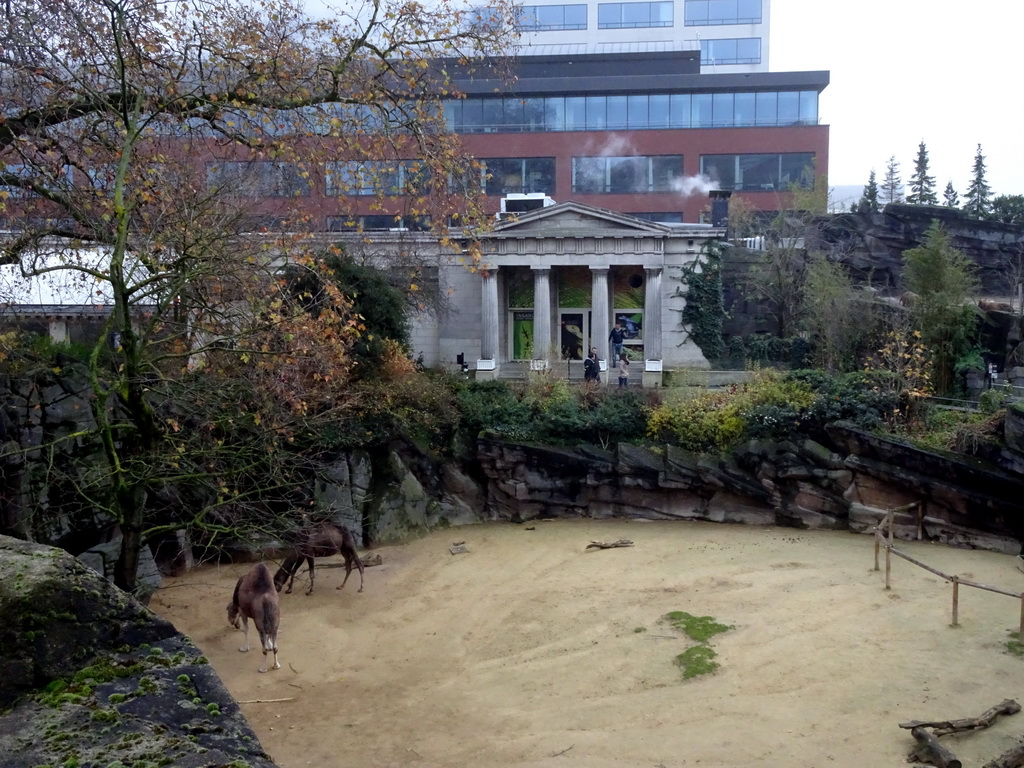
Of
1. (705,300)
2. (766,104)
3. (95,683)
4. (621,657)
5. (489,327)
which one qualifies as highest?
(766,104)

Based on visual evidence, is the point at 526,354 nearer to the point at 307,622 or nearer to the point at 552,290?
the point at 552,290

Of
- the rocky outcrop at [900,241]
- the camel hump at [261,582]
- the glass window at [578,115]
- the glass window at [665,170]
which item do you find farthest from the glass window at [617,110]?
the camel hump at [261,582]

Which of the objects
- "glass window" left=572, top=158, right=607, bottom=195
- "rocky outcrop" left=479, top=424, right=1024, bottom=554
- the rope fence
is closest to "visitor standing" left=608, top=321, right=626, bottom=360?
"rocky outcrop" left=479, top=424, right=1024, bottom=554

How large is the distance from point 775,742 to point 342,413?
12.4m

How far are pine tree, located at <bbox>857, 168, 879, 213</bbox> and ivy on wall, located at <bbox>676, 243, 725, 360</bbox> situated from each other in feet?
44.2

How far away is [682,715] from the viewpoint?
1037cm

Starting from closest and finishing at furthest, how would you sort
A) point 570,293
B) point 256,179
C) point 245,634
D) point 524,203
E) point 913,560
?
1. point 245,634
2. point 913,560
3. point 256,179
4. point 570,293
5. point 524,203

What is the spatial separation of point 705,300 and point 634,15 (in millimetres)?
31072

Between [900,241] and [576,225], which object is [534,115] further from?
[900,241]

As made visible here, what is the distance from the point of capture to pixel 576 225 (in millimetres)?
29047

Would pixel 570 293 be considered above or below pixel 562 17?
below

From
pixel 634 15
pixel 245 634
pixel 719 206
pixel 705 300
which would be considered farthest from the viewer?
pixel 634 15

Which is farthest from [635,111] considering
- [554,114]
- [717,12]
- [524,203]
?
[524,203]

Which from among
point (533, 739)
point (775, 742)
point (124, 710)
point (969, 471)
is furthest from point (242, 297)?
point (969, 471)
